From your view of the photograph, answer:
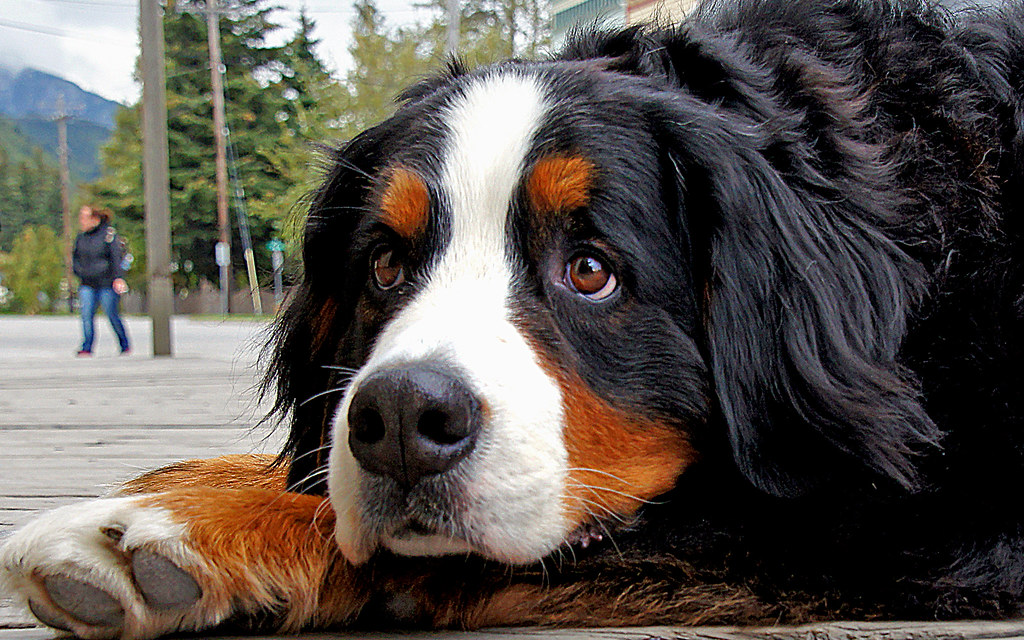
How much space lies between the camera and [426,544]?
5.72ft

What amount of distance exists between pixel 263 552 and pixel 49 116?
7013cm

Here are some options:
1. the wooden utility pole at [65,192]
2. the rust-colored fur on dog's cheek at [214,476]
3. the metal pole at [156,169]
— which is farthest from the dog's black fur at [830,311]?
the wooden utility pole at [65,192]

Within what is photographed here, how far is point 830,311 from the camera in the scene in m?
2.04

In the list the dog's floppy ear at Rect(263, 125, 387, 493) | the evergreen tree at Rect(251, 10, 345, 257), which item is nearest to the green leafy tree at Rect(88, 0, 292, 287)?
the evergreen tree at Rect(251, 10, 345, 257)

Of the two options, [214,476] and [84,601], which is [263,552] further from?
[214,476]

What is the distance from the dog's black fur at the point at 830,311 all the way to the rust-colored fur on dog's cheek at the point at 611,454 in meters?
0.05

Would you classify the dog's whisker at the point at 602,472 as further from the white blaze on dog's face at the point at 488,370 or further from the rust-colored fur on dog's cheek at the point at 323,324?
the rust-colored fur on dog's cheek at the point at 323,324

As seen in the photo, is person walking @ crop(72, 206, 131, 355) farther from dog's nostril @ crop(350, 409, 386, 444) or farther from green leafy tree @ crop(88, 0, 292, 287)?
green leafy tree @ crop(88, 0, 292, 287)

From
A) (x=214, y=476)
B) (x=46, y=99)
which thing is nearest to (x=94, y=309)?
(x=214, y=476)

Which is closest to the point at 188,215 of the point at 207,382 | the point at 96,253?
the point at 96,253

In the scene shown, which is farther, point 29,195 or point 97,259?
point 29,195

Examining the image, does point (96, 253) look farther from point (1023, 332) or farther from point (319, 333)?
point (1023, 332)

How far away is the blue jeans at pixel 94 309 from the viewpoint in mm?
13875

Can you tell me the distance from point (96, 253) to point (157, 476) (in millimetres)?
12467
